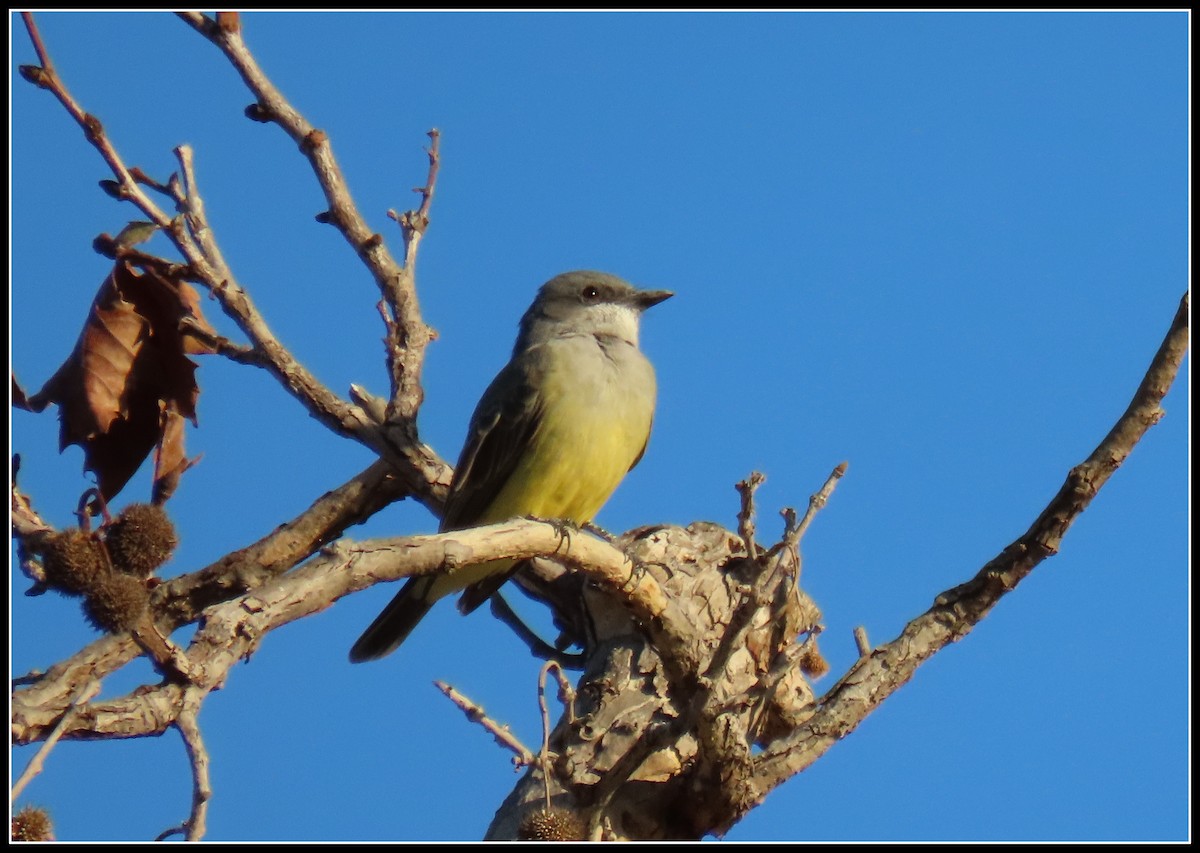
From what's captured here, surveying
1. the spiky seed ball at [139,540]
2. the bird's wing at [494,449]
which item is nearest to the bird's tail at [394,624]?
the bird's wing at [494,449]

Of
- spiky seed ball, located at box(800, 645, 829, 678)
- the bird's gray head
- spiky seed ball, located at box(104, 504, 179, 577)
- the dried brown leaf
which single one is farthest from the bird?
spiky seed ball, located at box(104, 504, 179, 577)

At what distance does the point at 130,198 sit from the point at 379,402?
5.60 feet

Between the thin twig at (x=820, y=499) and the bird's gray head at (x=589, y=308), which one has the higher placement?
the bird's gray head at (x=589, y=308)

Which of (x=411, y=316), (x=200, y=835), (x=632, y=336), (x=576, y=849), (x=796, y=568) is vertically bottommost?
(x=200, y=835)

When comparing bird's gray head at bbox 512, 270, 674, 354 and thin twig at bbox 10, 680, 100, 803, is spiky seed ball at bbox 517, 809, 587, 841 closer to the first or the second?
thin twig at bbox 10, 680, 100, 803

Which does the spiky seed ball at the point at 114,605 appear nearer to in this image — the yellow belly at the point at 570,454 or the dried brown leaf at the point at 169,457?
the dried brown leaf at the point at 169,457

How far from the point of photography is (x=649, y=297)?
9117mm

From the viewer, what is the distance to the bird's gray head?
8992 millimetres

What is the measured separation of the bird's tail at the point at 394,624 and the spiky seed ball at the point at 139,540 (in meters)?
3.53

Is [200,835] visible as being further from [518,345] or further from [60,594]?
[518,345]

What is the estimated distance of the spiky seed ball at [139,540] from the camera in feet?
14.1

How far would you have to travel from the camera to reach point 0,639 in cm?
506

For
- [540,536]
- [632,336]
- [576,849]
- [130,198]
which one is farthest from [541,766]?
[632,336]

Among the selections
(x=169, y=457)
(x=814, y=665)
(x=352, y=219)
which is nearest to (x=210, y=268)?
(x=352, y=219)
